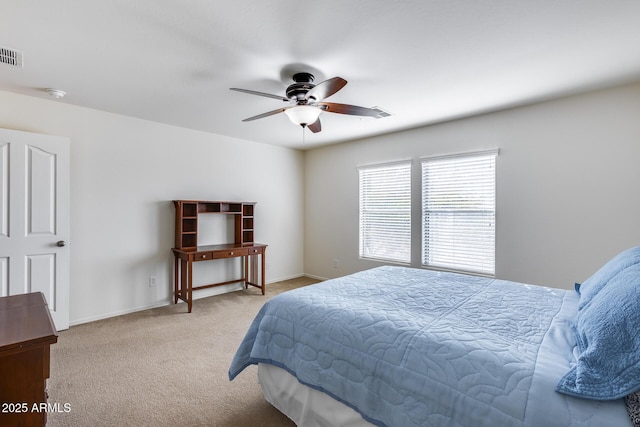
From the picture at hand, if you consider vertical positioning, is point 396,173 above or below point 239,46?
below

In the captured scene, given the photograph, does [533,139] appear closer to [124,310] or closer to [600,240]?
[600,240]

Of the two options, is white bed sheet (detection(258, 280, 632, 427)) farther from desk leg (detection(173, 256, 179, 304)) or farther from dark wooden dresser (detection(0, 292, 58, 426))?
desk leg (detection(173, 256, 179, 304))

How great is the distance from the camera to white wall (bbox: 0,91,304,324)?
335cm

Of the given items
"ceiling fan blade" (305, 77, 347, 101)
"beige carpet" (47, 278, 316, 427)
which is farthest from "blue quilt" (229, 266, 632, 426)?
"ceiling fan blade" (305, 77, 347, 101)

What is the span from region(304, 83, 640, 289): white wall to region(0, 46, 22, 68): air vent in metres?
4.12

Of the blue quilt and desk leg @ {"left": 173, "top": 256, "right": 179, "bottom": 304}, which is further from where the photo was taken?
desk leg @ {"left": 173, "top": 256, "right": 179, "bottom": 304}

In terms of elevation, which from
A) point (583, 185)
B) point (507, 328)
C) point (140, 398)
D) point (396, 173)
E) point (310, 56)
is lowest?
point (140, 398)

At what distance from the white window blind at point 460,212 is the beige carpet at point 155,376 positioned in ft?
8.72

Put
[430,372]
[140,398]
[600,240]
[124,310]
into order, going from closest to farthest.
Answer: [430,372] < [140,398] < [600,240] < [124,310]

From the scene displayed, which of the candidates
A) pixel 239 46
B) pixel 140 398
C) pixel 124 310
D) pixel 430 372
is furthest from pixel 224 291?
pixel 430 372

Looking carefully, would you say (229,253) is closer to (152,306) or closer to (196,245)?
(196,245)

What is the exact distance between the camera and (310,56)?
222 centimetres

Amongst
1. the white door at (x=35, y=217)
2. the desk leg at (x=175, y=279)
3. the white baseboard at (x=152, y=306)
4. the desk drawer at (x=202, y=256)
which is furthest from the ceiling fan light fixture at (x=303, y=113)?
the white baseboard at (x=152, y=306)

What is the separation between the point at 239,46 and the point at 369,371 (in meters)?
2.19
